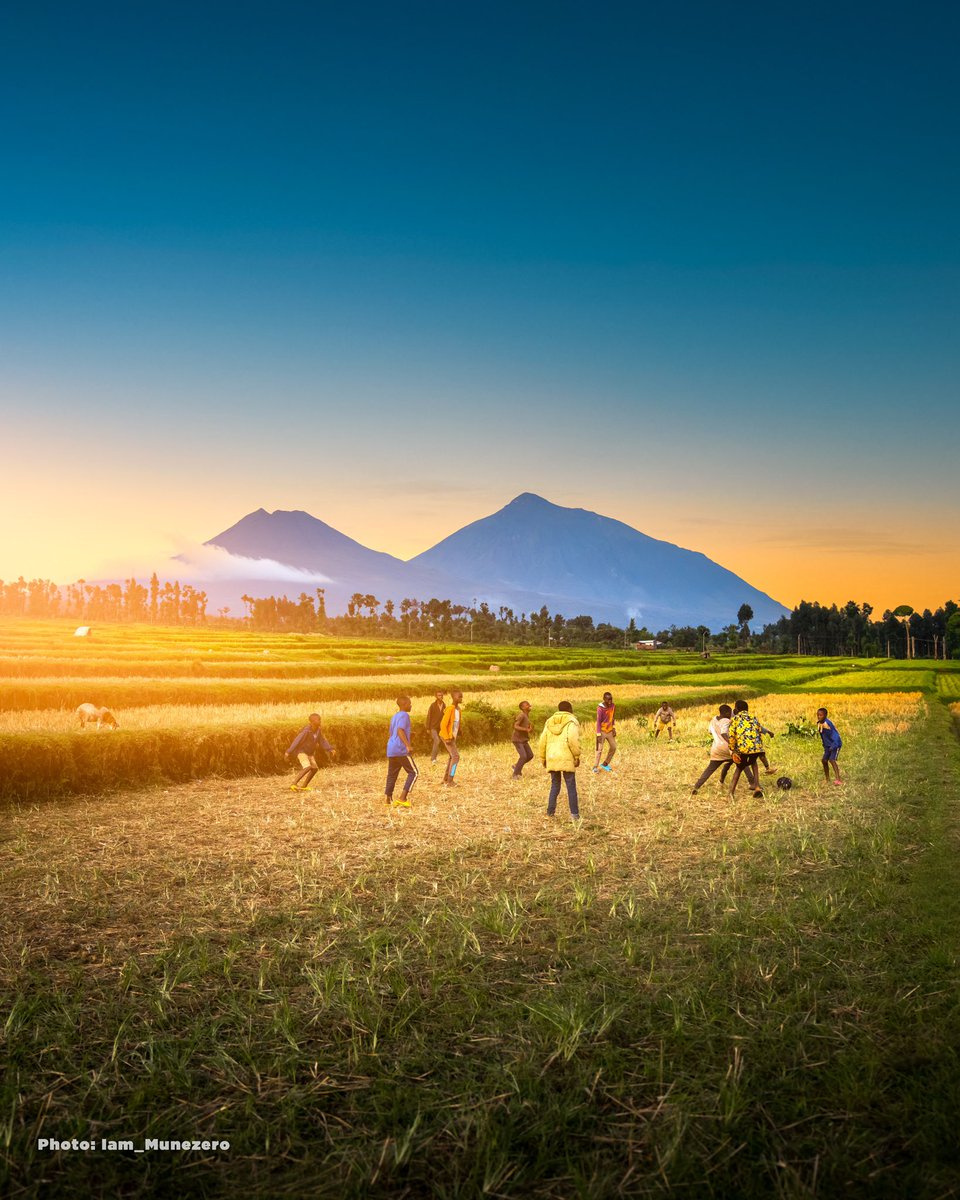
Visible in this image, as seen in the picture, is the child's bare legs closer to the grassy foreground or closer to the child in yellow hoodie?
the grassy foreground

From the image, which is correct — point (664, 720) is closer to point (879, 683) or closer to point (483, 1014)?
point (483, 1014)

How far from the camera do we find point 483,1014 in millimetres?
6539

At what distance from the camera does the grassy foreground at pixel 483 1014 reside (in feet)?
15.6

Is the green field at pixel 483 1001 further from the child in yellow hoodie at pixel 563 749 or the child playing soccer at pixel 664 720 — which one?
the child playing soccer at pixel 664 720

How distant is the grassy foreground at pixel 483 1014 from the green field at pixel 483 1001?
0.03 metres

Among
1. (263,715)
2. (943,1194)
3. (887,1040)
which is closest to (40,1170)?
(943,1194)

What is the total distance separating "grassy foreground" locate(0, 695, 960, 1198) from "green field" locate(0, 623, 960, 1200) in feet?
0.09

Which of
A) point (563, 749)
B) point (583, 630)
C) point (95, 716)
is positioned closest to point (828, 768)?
point (563, 749)

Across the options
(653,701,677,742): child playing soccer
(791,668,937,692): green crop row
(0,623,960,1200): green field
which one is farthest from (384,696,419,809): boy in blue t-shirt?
(791,668,937,692): green crop row

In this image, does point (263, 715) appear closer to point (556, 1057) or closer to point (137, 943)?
point (137, 943)

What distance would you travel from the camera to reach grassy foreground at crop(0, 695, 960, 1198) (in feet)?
15.6

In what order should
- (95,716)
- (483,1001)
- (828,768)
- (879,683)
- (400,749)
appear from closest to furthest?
1. (483,1001)
2. (400,749)
3. (828,768)
4. (95,716)
5. (879,683)

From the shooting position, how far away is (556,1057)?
583 centimetres

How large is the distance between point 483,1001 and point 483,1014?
21 centimetres
